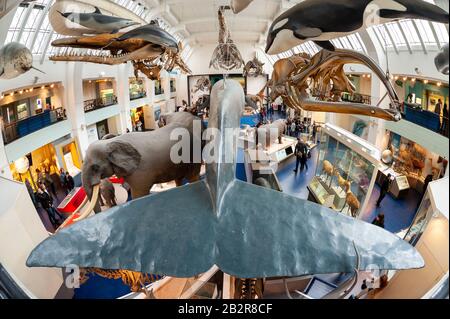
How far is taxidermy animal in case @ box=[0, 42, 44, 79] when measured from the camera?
144 cm

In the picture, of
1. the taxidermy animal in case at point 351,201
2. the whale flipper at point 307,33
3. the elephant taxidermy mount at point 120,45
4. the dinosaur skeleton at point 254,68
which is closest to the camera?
the whale flipper at point 307,33

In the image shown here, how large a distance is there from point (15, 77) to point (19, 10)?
0.42 meters

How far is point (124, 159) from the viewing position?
8.55 feet

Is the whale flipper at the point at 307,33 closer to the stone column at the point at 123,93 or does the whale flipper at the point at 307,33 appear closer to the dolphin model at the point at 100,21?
the dolphin model at the point at 100,21

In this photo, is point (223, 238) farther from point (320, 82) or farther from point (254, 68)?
point (254, 68)

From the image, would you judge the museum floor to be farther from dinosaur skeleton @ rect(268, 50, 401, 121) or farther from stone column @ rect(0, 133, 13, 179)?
stone column @ rect(0, 133, 13, 179)

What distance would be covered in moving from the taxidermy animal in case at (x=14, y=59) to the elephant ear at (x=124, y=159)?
1.14 metres

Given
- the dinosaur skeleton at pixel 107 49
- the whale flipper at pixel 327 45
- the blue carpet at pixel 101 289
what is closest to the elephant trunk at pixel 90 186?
the blue carpet at pixel 101 289

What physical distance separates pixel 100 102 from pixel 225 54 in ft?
3.20

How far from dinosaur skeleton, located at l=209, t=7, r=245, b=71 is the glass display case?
0.87 m

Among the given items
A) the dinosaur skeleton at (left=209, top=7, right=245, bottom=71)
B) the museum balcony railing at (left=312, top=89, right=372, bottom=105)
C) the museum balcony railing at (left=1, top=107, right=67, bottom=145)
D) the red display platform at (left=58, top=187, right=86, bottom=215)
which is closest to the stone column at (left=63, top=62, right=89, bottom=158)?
the museum balcony railing at (left=1, top=107, right=67, bottom=145)

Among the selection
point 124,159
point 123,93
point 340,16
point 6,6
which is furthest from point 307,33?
point 124,159

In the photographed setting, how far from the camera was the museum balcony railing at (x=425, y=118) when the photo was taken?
3.32 ft
